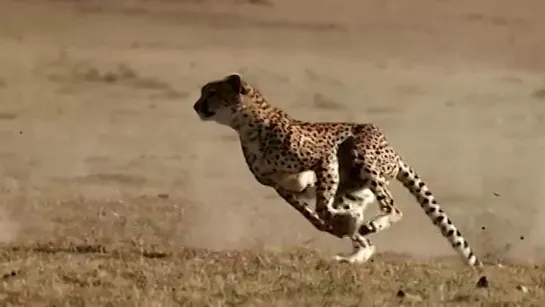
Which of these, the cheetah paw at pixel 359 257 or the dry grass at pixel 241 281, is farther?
the cheetah paw at pixel 359 257

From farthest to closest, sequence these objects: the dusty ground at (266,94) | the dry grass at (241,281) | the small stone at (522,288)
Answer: the dusty ground at (266,94) < the small stone at (522,288) < the dry grass at (241,281)

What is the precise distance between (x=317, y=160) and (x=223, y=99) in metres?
0.23

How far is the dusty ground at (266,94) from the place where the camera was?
252cm

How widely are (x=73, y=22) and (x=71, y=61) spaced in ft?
0.32

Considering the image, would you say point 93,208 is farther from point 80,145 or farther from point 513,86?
point 513,86

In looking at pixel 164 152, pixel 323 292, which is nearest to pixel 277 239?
pixel 164 152

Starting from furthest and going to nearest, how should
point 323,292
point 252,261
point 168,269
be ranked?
point 252,261 < point 168,269 < point 323,292

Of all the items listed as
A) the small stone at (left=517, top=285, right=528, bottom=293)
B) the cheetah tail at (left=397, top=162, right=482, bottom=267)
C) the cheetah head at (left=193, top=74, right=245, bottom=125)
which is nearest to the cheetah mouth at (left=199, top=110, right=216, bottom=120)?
the cheetah head at (left=193, top=74, right=245, bottom=125)

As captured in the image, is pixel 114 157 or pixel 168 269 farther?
pixel 114 157

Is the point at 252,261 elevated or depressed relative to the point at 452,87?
depressed

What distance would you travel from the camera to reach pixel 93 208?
2506 millimetres

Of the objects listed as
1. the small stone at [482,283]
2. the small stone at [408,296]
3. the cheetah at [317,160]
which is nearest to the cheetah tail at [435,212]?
the cheetah at [317,160]

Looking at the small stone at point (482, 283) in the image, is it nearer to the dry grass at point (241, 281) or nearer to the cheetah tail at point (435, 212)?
the dry grass at point (241, 281)

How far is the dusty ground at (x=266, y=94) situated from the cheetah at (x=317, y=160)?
1.19 ft
